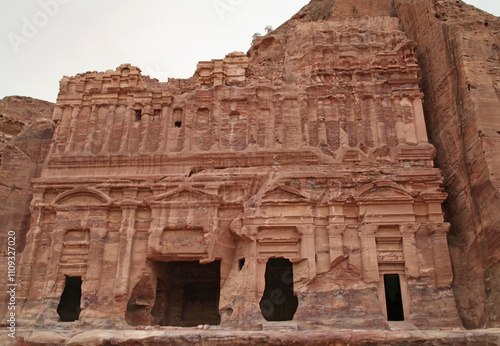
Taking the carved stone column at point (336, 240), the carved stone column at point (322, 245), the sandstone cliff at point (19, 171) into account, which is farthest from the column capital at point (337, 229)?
the sandstone cliff at point (19, 171)

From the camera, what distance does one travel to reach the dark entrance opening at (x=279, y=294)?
16500 millimetres

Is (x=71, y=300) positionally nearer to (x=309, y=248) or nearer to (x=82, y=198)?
(x=82, y=198)

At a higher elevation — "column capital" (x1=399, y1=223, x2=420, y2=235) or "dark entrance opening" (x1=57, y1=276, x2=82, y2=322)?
"column capital" (x1=399, y1=223, x2=420, y2=235)

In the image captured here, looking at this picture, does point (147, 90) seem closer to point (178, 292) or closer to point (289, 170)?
point (289, 170)

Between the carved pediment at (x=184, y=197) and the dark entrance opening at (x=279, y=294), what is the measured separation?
3.66m

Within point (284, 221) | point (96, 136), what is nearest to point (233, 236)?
point (284, 221)

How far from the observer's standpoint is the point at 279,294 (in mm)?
16609

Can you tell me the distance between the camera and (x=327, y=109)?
16.5 m

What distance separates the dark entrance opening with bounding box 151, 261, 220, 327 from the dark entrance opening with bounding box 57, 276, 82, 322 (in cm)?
293

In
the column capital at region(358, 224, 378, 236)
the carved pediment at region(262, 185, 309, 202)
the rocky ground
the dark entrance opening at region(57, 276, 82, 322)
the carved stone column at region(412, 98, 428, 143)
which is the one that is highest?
the carved stone column at region(412, 98, 428, 143)

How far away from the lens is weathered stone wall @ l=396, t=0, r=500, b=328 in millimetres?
12977

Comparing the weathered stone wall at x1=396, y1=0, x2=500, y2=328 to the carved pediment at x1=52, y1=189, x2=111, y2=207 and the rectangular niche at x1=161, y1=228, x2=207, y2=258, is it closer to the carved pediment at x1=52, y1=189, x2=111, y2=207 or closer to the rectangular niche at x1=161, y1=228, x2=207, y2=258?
the rectangular niche at x1=161, y1=228, x2=207, y2=258

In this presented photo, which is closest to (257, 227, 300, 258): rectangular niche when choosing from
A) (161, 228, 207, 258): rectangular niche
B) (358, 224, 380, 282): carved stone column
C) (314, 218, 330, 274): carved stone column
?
(314, 218, 330, 274): carved stone column

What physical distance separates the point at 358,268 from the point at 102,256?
7.65 m
